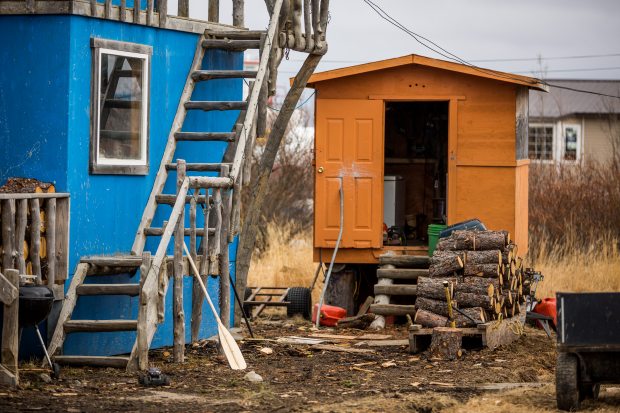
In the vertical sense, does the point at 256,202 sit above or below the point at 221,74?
below

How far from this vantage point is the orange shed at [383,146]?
18.6m

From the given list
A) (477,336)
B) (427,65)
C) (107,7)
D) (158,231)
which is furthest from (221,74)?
(427,65)

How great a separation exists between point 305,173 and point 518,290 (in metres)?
13.3

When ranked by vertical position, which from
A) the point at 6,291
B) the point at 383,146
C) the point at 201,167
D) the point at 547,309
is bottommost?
the point at 547,309

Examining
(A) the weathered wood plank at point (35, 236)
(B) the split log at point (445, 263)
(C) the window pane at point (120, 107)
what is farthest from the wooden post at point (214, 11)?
(A) the weathered wood plank at point (35, 236)

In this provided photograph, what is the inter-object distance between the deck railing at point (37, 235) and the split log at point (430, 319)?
4.79 meters

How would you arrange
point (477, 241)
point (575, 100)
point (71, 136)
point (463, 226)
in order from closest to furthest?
point (71, 136) < point (477, 241) < point (463, 226) < point (575, 100)

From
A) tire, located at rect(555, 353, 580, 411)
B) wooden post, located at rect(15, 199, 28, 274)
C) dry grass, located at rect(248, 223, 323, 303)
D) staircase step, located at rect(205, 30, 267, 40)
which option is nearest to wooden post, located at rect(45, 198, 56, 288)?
wooden post, located at rect(15, 199, 28, 274)

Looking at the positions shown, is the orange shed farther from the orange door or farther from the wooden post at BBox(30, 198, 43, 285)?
the wooden post at BBox(30, 198, 43, 285)

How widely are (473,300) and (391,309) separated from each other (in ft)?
8.95

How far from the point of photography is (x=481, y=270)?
51.8ft

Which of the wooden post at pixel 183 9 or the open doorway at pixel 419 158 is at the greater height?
the wooden post at pixel 183 9

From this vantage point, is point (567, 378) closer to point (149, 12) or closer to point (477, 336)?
point (477, 336)

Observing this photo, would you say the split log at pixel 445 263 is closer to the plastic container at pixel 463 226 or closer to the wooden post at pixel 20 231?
the plastic container at pixel 463 226
